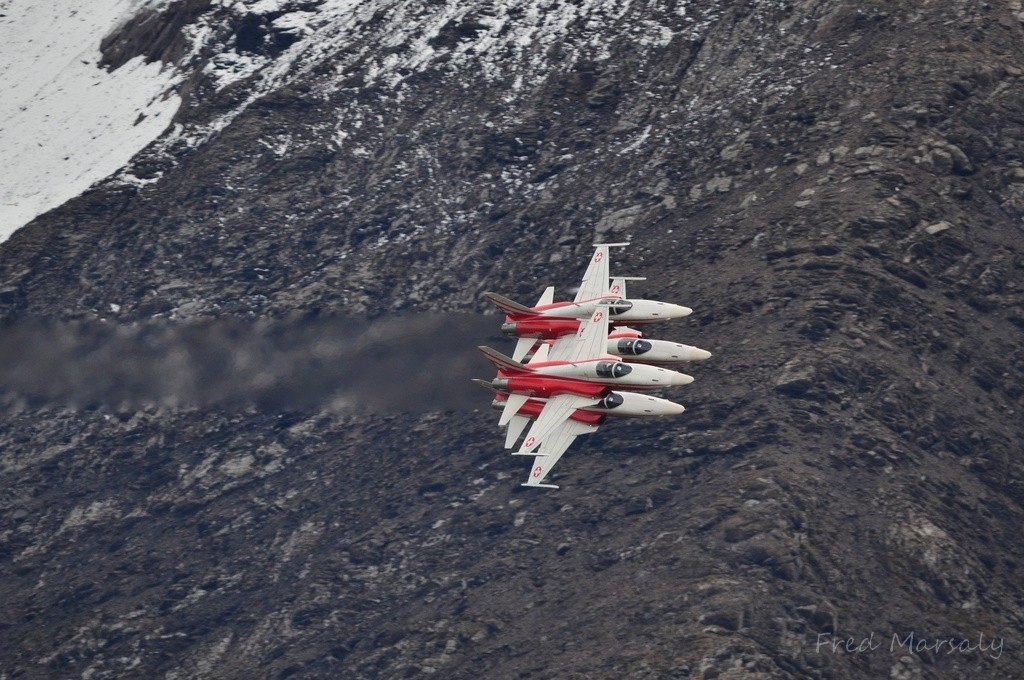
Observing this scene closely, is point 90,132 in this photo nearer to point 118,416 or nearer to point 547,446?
point 118,416

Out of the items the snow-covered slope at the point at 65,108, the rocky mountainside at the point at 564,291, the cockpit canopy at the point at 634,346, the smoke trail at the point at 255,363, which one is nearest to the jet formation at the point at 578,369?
the cockpit canopy at the point at 634,346

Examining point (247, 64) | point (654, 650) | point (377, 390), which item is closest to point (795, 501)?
point (654, 650)

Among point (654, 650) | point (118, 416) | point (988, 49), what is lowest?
point (654, 650)

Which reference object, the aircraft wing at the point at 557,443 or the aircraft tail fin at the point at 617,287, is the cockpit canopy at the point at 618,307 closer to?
the aircraft tail fin at the point at 617,287

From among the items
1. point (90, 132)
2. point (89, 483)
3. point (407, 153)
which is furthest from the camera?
point (90, 132)

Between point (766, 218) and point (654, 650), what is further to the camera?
point (766, 218)

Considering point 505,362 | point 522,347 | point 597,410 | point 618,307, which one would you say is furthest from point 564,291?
point 597,410
